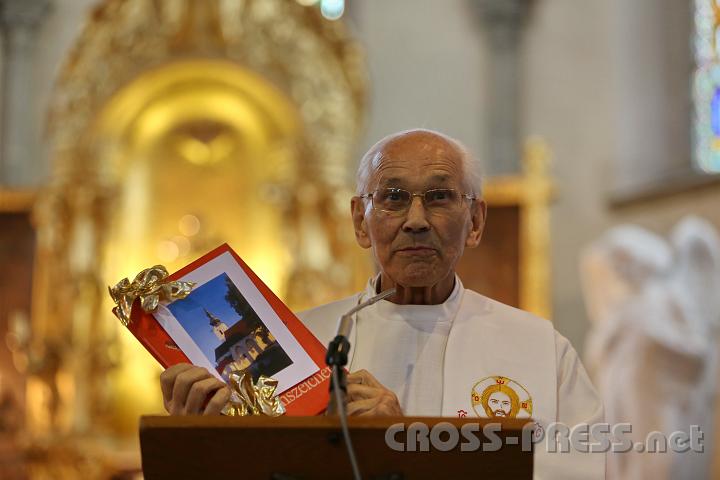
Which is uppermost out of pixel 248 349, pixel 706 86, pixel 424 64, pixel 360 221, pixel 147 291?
pixel 424 64

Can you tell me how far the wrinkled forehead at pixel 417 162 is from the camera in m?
3.02

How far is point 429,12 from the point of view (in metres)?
11.1

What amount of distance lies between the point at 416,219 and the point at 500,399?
0.50 meters

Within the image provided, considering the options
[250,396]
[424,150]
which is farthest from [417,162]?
[250,396]

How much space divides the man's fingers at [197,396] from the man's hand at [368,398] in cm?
31

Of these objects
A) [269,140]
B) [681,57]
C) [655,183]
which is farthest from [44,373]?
[681,57]

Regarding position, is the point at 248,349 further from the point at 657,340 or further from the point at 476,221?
the point at 657,340

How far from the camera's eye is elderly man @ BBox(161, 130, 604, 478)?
9.89 feet

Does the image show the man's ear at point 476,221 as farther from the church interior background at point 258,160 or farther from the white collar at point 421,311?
the church interior background at point 258,160

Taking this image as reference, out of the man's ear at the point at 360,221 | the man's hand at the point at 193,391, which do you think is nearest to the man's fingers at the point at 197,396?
the man's hand at the point at 193,391

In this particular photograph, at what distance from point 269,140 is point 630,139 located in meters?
3.21

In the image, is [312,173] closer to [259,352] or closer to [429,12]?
[429,12]

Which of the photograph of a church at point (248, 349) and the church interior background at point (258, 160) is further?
the church interior background at point (258, 160)

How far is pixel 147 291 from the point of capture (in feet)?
9.14
